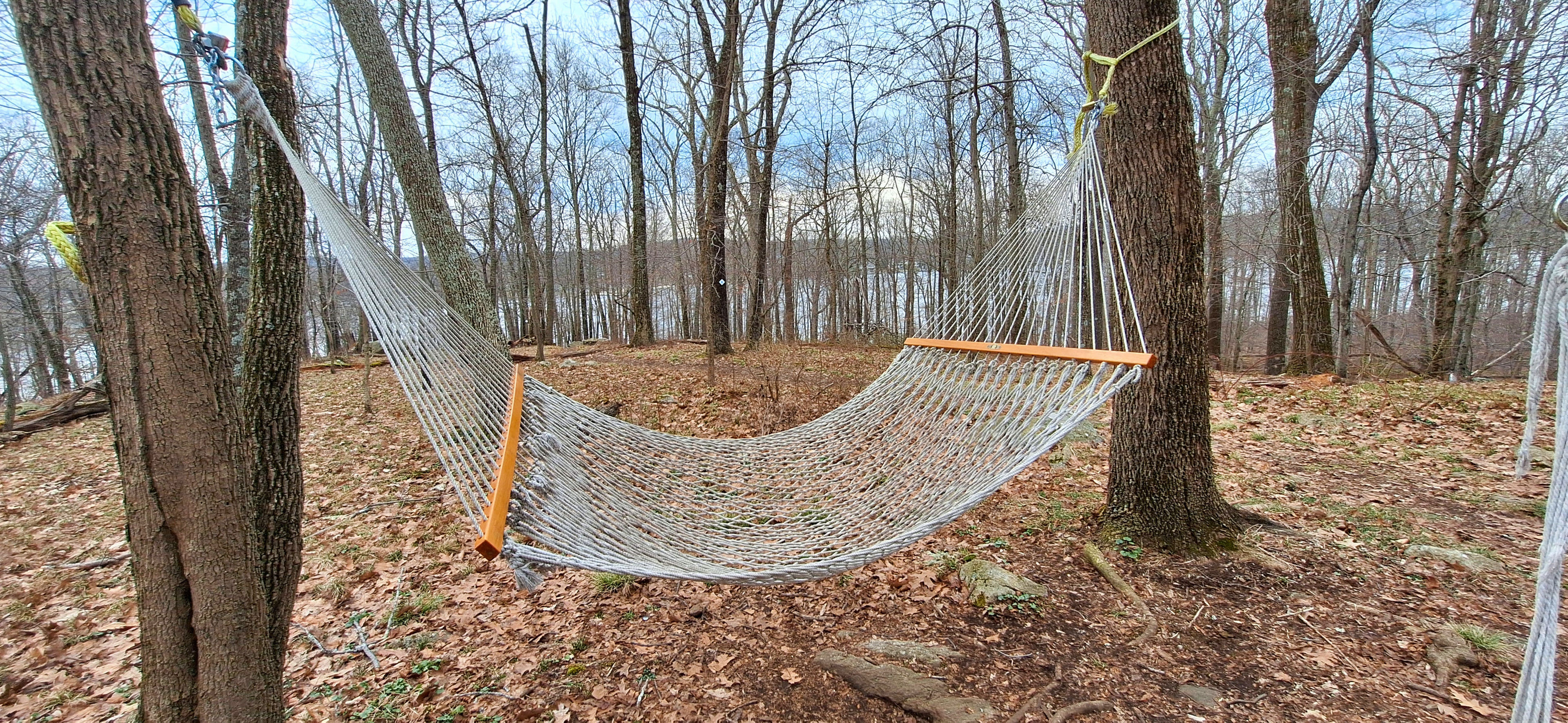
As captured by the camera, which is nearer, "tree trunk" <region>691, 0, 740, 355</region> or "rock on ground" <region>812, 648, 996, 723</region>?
"rock on ground" <region>812, 648, 996, 723</region>

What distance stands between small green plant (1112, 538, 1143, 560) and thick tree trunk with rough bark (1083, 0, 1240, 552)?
0.03m

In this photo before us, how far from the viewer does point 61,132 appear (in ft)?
2.74

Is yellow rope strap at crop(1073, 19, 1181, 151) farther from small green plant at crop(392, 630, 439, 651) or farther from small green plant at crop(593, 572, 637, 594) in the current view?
small green plant at crop(392, 630, 439, 651)

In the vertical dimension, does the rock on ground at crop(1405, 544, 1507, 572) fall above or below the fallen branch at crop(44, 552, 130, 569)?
above

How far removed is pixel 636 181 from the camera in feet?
23.6

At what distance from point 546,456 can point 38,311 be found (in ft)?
33.9

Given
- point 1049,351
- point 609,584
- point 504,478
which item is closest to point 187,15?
point 504,478

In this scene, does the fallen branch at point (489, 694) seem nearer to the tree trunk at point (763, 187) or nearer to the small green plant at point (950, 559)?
the small green plant at point (950, 559)

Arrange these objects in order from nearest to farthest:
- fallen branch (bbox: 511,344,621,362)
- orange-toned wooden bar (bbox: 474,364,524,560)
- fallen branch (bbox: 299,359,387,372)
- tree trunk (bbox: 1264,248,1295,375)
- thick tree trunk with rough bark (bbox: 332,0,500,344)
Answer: orange-toned wooden bar (bbox: 474,364,524,560) < thick tree trunk with rough bark (bbox: 332,0,500,344) < tree trunk (bbox: 1264,248,1295,375) < fallen branch (bbox: 511,344,621,362) < fallen branch (bbox: 299,359,387,372)

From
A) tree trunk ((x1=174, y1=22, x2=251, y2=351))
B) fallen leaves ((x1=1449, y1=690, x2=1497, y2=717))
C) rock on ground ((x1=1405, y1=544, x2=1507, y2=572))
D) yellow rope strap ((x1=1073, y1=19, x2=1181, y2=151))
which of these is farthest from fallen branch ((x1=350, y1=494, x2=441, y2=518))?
rock on ground ((x1=1405, y1=544, x2=1507, y2=572))

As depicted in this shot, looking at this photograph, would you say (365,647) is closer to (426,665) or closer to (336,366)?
(426,665)

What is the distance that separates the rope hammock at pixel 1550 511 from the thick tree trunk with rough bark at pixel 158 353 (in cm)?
193

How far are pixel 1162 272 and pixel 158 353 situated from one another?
95.8 inches

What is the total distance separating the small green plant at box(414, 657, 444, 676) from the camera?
171 centimetres
